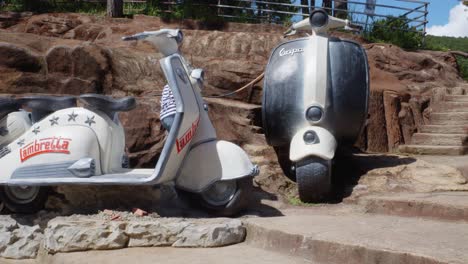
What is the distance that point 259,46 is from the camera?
945cm

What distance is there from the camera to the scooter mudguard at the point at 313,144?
496cm

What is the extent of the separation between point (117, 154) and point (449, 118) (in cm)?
552

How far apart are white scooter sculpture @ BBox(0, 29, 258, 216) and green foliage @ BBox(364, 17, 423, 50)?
9821 millimetres

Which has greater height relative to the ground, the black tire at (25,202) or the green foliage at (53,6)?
the green foliage at (53,6)

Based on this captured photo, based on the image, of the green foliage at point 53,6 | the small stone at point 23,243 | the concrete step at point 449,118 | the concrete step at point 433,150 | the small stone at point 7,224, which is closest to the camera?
the small stone at point 23,243

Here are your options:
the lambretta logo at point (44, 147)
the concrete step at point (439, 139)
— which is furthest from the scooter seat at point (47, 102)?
the concrete step at point (439, 139)

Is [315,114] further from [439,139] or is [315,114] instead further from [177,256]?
[439,139]

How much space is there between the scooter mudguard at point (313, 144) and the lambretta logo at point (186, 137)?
3.63 feet

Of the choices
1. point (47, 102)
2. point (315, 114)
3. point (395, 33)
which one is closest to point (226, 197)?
point (315, 114)

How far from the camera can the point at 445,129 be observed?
7801 millimetres

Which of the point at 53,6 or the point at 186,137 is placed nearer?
the point at 186,137

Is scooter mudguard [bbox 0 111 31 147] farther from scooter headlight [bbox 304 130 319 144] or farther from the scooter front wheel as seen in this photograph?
scooter headlight [bbox 304 130 319 144]

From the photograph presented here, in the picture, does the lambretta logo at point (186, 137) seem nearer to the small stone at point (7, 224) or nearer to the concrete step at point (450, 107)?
the small stone at point (7, 224)

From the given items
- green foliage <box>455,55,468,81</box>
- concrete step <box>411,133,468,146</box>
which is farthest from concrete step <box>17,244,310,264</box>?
green foliage <box>455,55,468,81</box>
